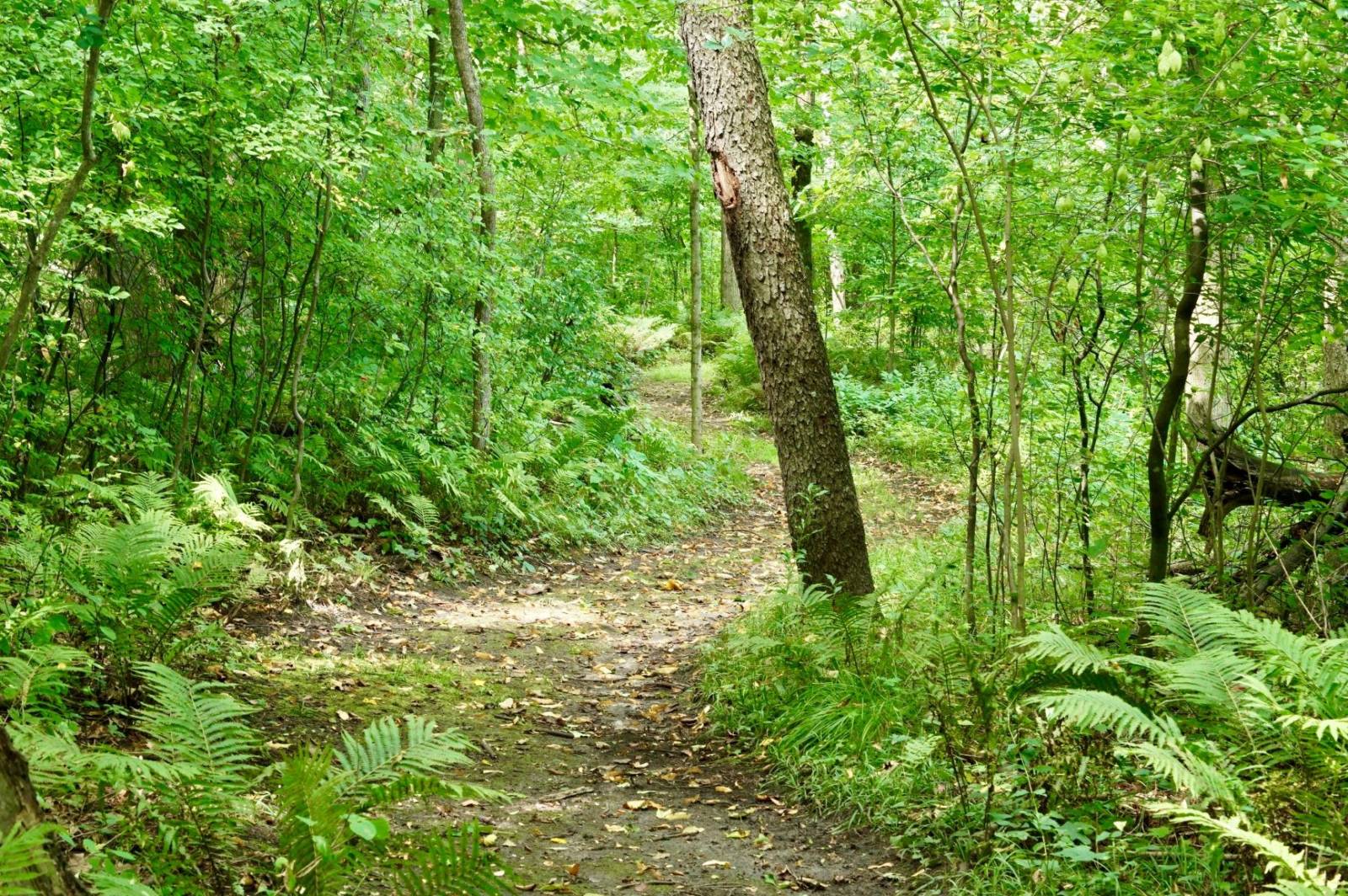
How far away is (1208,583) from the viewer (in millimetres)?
5660

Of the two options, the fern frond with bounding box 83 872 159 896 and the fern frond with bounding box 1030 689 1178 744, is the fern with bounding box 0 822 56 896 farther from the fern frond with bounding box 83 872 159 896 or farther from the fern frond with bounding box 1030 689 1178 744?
the fern frond with bounding box 1030 689 1178 744

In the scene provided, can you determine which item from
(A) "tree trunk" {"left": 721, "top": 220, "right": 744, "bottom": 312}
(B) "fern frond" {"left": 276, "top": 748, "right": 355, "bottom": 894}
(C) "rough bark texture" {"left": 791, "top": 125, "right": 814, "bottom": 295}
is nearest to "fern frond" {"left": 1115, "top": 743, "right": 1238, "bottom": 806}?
(B) "fern frond" {"left": 276, "top": 748, "right": 355, "bottom": 894}

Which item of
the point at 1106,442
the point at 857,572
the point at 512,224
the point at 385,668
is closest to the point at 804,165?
the point at 512,224

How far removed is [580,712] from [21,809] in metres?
4.10

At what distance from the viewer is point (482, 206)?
914 centimetres

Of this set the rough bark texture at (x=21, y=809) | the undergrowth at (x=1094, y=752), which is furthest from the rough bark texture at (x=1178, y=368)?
the rough bark texture at (x=21, y=809)

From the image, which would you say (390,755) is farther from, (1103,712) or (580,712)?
(580,712)

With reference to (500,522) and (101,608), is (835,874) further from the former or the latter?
(500,522)

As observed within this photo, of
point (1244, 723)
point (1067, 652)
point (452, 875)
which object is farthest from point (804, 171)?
point (452, 875)

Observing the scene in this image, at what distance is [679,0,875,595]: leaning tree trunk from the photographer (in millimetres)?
6250

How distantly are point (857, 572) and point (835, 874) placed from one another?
8.71 feet

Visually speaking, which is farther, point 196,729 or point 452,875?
point 196,729

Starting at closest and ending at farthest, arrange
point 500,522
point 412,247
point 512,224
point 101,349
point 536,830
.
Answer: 1. point 536,830
2. point 101,349
3. point 412,247
4. point 500,522
5. point 512,224

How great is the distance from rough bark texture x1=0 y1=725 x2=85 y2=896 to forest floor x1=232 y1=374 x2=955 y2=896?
5.99 feet
